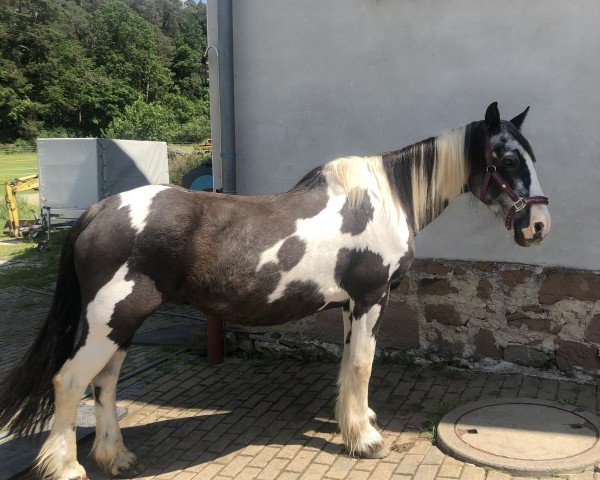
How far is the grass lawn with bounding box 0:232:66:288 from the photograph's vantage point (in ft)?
31.4

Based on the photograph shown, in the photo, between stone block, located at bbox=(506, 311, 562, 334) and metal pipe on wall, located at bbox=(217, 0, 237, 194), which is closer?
stone block, located at bbox=(506, 311, 562, 334)

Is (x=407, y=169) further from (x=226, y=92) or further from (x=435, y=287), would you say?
(x=226, y=92)

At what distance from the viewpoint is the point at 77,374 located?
9.87 feet

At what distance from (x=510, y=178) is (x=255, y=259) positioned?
1.63 metres

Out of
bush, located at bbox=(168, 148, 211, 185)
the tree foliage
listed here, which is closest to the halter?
bush, located at bbox=(168, 148, 211, 185)

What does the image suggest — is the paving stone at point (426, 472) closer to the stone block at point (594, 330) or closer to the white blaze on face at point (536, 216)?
the white blaze on face at point (536, 216)

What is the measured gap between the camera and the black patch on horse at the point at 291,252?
10.6ft

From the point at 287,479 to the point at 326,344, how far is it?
189cm

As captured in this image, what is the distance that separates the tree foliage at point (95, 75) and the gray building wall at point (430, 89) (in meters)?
→ 37.3

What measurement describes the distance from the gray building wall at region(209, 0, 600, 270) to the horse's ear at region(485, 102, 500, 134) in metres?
0.73

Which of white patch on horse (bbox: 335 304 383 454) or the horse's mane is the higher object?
the horse's mane

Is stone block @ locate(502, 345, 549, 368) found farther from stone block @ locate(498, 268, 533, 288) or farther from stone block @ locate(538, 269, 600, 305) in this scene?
stone block @ locate(498, 268, 533, 288)

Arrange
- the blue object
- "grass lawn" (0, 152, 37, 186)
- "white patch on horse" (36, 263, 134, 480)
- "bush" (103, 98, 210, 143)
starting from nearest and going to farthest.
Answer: "white patch on horse" (36, 263, 134, 480), the blue object, "grass lawn" (0, 152, 37, 186), "bush" (103, 98, 210, 143)

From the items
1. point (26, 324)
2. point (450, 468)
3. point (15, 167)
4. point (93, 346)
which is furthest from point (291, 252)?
point (15, 167)
